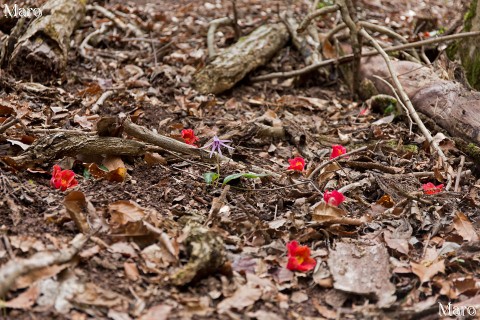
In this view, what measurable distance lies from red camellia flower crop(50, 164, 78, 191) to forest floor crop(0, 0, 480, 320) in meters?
0.05

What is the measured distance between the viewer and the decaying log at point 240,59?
16.6 feet

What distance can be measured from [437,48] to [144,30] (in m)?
3.26

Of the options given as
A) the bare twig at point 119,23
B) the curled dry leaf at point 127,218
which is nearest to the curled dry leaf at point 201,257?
the curled dry leaf at point 127,218

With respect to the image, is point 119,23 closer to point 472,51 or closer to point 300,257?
point 472,51

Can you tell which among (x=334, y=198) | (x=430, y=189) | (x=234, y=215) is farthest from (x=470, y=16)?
(x=234, y=215)

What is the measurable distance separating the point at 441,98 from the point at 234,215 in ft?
7.64

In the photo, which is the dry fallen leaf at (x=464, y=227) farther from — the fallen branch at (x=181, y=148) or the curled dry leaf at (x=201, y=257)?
the curled dry leaf at (x=201, y=257)

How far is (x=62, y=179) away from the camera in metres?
3.03

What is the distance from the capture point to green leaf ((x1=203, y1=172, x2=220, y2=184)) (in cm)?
329

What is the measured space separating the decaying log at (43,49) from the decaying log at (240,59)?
4.08ft

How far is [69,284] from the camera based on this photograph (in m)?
2.30

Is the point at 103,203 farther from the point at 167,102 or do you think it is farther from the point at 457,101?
the point at 457,101

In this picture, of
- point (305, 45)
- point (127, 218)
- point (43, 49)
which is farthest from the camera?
point (305, 45)

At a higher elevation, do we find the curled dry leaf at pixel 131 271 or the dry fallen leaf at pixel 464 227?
the curled dry leaf at pixel 131 271
